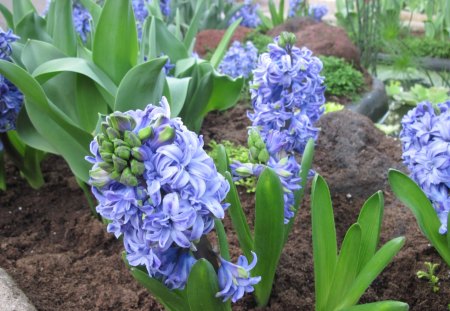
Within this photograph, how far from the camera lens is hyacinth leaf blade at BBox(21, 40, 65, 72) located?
6.85ft

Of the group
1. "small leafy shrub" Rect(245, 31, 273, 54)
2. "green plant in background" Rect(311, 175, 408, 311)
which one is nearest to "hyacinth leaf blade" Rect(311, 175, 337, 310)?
"green plant in background" Rect(311, 175, 408, 311)

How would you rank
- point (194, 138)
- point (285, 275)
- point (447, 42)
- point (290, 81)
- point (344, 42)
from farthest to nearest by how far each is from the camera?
point (447, 42) < point (344, 42) < point (285, 275) < point (290, 81) < point (194, 138)

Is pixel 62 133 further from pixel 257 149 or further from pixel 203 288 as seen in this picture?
pixel 203 288

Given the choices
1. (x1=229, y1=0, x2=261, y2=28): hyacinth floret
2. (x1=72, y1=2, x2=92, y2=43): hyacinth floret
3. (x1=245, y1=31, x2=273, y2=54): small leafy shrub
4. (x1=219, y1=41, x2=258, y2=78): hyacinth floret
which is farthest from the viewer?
(x1=229, y1=0, x2=261, y2=28): hyacinth floret

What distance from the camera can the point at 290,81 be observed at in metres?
1.68

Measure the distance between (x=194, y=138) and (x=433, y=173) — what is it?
2.40 ft

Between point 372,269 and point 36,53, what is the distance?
139 cm

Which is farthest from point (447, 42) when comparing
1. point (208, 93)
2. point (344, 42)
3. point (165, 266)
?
point (165, 266)

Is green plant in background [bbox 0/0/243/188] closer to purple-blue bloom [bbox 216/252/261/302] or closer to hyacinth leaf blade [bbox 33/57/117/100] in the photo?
hyacinth leaf blade [bbox 33/57/117/100]

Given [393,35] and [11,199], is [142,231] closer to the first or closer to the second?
[11,199]

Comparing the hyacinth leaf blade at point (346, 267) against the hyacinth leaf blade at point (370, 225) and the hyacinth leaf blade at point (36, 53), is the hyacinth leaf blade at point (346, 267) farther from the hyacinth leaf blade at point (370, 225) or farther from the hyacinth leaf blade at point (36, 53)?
the hyacinth leaf blade at point (36, 53)

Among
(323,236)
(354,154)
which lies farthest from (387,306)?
(354,154)

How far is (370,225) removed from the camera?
58.1 inches

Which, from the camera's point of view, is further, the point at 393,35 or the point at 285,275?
the point at 393,35
